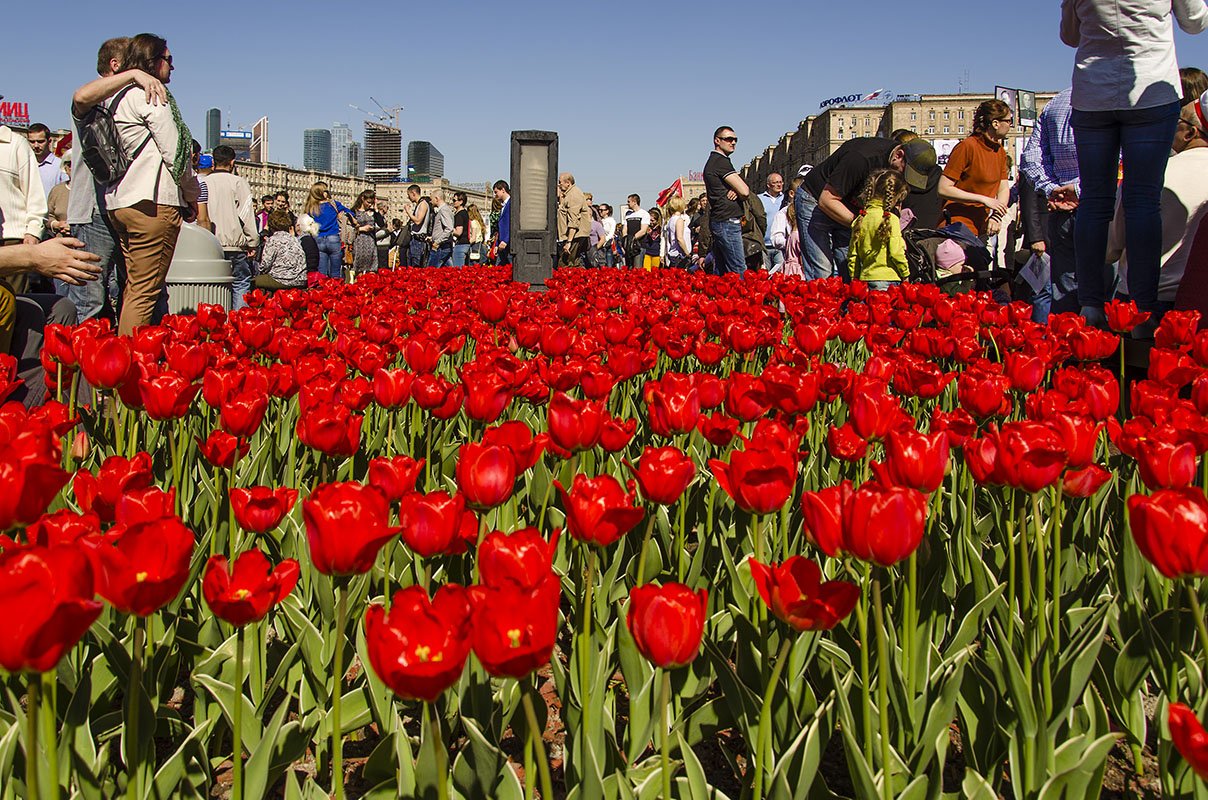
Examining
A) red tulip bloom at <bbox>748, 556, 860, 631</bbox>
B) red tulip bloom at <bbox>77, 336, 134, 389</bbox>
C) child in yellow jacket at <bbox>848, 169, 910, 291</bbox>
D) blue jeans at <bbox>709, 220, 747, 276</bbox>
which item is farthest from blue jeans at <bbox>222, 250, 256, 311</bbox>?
red tulip bloom at <bbox>748, 556, 860, 631</bbox>

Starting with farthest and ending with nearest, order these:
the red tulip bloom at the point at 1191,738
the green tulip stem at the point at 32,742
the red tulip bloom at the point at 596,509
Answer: the red tulip bloom at the point at 596,509, the green tulip stem at the point at 32,742, the red tulip bloom at the point at 1191,738

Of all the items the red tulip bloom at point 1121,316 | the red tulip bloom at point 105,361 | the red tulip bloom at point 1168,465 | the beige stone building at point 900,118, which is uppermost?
the beige stone building at point 900,118

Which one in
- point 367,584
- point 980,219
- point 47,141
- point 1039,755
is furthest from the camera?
point 47,141

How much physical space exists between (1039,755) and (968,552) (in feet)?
2.25

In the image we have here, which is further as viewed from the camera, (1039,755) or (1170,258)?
(1170,258)

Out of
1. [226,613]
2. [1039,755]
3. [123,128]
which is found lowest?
[1039,755]

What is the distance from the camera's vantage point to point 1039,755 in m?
1.68

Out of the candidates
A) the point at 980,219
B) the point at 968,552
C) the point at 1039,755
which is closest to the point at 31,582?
the point at 1039,755

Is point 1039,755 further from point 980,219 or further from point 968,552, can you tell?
point 980,219

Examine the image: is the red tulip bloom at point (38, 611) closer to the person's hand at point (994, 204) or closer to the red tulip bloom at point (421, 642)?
the red tulip bloom at point (421, 642)

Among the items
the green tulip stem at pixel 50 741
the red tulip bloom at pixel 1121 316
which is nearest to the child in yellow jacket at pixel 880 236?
the red tulip bloom at pixel 1121 316

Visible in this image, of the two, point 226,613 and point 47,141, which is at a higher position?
point 47,141

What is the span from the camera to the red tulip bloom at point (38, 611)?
1.03 metres

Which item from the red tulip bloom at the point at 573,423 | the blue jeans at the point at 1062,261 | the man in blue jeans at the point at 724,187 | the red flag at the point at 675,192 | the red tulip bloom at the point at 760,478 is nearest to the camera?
the red tulip bloom at the point at 760,478
